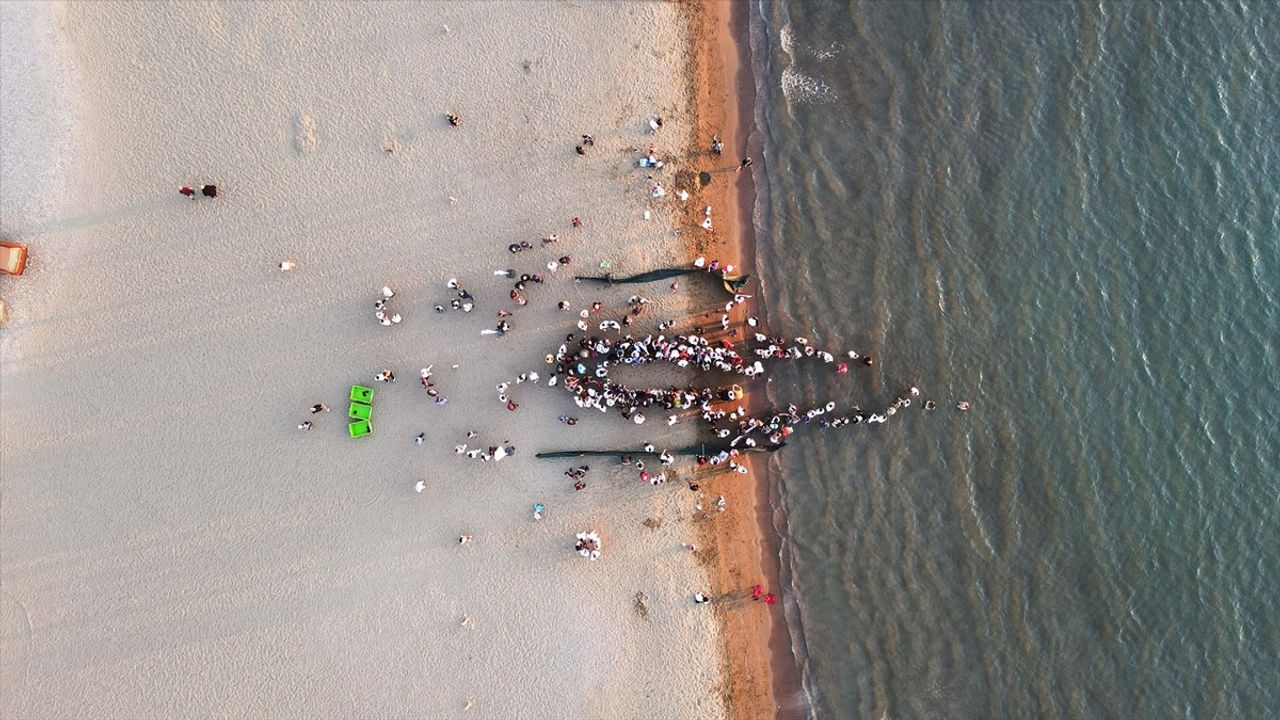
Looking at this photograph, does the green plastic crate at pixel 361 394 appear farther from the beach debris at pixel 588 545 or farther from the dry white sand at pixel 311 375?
the beach debris at pixel 588 545

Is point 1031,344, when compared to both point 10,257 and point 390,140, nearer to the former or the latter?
point 390,140

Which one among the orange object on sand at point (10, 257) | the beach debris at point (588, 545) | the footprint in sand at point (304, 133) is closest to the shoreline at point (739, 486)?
the beach debris at point (588, 545)

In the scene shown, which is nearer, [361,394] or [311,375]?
[361,394]

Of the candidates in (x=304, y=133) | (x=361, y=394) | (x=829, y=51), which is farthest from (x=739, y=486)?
(x=304, y=133)

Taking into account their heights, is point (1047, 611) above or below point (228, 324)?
below

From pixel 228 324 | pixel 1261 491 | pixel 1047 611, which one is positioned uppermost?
pixel 228 324

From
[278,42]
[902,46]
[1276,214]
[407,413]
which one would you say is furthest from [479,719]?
[1276,214]

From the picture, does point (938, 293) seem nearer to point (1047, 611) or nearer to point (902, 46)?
point (902, 46)
